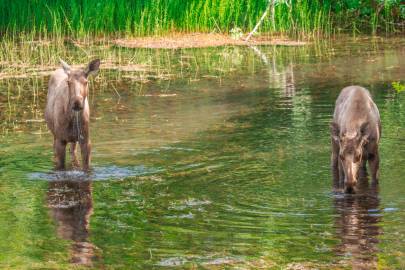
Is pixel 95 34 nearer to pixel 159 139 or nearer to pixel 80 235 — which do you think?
pixel 159 139

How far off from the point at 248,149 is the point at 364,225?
13.6ft

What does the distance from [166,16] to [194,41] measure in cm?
129

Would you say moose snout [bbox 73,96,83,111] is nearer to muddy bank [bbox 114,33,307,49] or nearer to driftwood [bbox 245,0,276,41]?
muddy bank [bbox 114,33,307,49]

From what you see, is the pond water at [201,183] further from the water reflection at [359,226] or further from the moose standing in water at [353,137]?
the moose standing in water at [353,137]

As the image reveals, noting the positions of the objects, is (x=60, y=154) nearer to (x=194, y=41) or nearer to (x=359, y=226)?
(x=359, y=226)

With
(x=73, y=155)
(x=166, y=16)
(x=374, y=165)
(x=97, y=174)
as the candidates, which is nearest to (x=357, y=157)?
(x=374, y=165)

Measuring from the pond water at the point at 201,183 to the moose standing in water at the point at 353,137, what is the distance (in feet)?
0.93

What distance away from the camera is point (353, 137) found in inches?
432

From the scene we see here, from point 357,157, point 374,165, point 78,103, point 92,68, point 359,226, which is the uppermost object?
point 92,68

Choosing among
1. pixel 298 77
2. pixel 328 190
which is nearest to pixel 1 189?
pixel 328 190

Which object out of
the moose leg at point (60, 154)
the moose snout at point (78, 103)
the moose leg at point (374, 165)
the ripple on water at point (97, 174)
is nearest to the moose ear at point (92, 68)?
the moose snout at point (78, 103)

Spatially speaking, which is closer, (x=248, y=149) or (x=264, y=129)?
(x=248, y=149)

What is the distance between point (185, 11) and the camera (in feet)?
91.6

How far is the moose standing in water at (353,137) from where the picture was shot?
10938 millimetres
